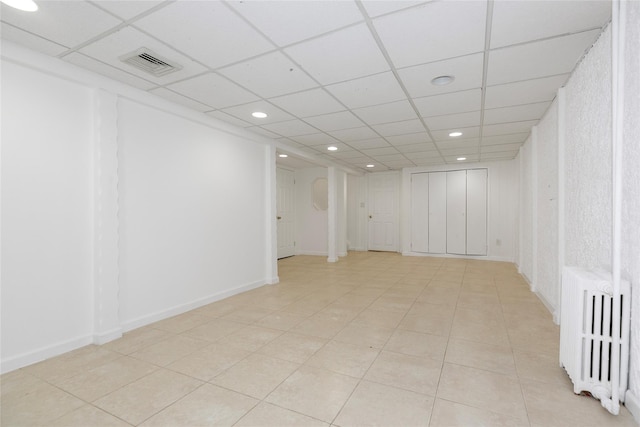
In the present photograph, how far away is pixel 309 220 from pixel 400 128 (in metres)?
4.54

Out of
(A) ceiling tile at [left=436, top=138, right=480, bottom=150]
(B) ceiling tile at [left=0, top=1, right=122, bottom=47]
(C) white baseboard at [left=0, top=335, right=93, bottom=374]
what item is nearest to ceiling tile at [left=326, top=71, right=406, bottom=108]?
(B) ceiling tile at [left=0, top=1, right=122, bottom=47]

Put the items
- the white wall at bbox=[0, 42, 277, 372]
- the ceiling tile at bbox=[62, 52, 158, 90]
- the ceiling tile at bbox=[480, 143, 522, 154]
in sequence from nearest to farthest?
the white wall at bbox=[0, 42, 277, 372], the ceiling tile at bbox=[62, 52, 158, 90], the ceiling tile at bbox=[480, 143, 522, 154]

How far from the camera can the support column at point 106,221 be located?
2715 mm

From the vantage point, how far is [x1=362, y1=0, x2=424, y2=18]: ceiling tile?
175cm

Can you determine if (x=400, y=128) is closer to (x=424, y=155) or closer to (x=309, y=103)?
(x=309, y=103)

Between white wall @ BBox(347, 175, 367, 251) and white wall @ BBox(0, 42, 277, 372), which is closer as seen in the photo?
white wall @ BBox(0, 42, 277, 372)

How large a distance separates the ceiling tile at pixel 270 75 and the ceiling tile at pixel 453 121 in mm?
1957

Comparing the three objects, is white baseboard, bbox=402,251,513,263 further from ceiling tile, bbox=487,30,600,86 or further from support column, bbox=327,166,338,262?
ceiling tile, bbox=487,30,600,86

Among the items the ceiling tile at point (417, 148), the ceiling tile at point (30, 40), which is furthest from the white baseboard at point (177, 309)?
the ceiling tile at point (417, 148)

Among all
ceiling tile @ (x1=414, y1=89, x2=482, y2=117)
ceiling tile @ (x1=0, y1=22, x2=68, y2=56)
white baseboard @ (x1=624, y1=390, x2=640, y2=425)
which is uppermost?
ceiling tile @ (x1=0, y1=22, x2=68, y2=56)

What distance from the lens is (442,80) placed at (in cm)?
279

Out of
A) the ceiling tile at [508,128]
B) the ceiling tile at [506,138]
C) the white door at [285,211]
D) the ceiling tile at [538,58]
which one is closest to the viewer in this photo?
the ceiling tile at [538,58]

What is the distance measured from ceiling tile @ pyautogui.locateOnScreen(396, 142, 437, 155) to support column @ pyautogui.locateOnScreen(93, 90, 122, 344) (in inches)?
175

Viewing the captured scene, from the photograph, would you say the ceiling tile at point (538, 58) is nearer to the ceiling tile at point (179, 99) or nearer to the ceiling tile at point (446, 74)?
the ceiling tile at point (446, 74)
